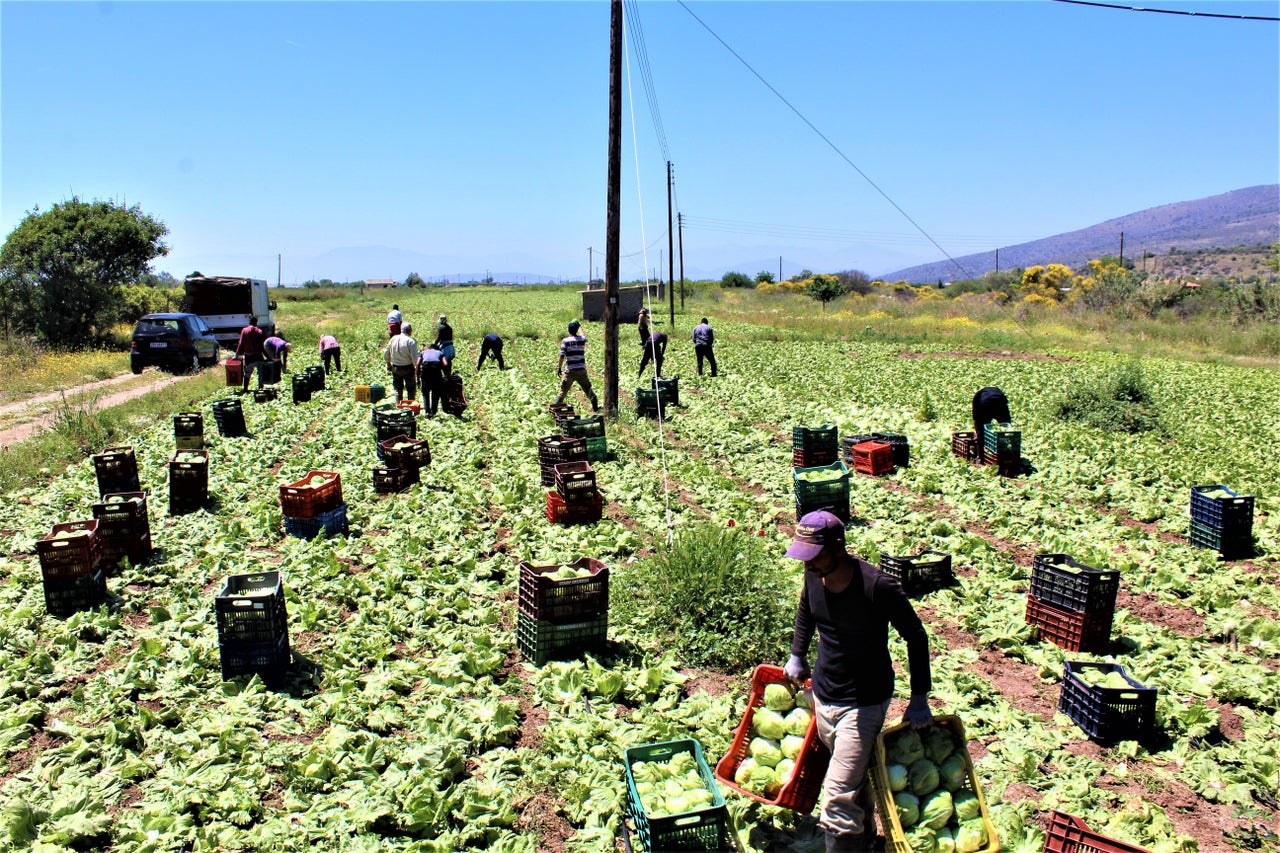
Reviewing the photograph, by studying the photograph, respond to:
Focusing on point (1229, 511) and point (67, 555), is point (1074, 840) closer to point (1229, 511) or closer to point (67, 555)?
point (1229, 511)

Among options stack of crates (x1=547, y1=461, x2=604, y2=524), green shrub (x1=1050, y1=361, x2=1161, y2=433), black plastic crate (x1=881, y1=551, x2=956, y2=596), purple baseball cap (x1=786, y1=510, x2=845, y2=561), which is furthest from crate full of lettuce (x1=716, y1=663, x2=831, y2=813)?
green shrub (x1=1050, y1=361, x2=1161, y2=433)

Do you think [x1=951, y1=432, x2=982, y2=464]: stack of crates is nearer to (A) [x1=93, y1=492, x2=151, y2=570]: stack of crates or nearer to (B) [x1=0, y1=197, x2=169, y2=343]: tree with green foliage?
(A) [x1=93, y1=492, x2=151, y2=570]: stack of crates

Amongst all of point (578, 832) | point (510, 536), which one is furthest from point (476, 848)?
point (510, 536)

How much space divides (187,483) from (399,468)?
2.71 metres

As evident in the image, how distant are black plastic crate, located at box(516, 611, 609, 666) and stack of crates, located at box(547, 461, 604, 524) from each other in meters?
3.35

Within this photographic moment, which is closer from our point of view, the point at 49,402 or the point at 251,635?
the point at 251,635

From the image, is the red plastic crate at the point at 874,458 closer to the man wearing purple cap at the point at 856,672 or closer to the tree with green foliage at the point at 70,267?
the man wearing purple cap at the point at 856,672

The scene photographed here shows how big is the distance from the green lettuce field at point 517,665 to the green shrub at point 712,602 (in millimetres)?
128

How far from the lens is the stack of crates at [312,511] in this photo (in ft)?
32.7

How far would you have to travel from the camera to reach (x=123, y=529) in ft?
29.7

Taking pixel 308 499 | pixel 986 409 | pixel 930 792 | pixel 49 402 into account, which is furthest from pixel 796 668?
pixel 49 402

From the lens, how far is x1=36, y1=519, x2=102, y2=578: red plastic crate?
7.81 meters

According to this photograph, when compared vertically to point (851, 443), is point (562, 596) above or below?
below

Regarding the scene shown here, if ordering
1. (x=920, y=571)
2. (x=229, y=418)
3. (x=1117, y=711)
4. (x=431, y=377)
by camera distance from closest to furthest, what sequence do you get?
1. (x=1117, y=711)
2. (x=920, y=571)
3. (x=229, y=418)
4. (x=431, y=377)
